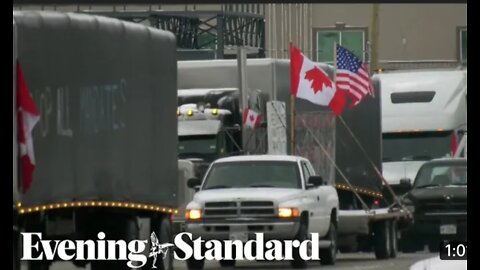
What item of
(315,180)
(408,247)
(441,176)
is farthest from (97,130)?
(408,247)

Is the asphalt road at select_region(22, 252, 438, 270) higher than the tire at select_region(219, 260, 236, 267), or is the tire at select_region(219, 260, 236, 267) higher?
the tire at select_region(219, 260, 236, 267)

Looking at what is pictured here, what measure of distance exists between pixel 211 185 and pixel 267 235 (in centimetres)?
158

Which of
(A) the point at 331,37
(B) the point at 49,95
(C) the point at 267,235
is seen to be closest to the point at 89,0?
(B) the point at 49,95

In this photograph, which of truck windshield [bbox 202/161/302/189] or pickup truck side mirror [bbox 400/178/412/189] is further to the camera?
pickup truck side mirror [bbox 400/178/412/189]

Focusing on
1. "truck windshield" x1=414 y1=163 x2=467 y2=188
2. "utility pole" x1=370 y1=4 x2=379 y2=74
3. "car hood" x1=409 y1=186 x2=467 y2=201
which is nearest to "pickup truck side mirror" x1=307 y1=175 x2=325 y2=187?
"car hood" x1=409 y1=186 x2=467 y2=201

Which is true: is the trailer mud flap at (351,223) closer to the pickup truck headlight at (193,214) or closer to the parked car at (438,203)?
the parked car at (438,203)

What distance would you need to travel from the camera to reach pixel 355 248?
111 ft

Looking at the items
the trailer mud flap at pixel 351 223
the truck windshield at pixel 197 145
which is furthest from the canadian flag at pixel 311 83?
the trailer mud flap at pixel 351 223

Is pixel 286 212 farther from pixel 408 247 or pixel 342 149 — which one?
pixel 408 247

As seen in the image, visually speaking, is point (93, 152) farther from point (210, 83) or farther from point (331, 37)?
point (331, 37)

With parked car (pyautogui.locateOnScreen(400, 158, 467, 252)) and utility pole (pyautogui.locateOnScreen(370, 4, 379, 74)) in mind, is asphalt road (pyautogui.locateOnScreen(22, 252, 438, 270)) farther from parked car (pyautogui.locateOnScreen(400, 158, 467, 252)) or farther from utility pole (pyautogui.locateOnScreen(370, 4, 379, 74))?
utility pole (pyautogui.locateOnScreen(370, 4, 379, 74))

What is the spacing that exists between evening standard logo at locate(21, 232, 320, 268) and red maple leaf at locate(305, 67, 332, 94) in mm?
4586

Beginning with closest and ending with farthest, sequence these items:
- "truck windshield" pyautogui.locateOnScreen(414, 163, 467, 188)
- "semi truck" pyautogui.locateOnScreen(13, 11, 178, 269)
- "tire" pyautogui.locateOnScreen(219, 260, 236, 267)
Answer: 1. "semi truck" pyautogui.locateOnScreen(13, 11, 178, 269)
2. "tire" pyautogui.locateOnScreen(219, 260, 236, 267)
3. "truck windshield" pyautogui.locateOnScreen(414, 163, 467, 188)

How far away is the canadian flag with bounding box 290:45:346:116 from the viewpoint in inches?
1283
